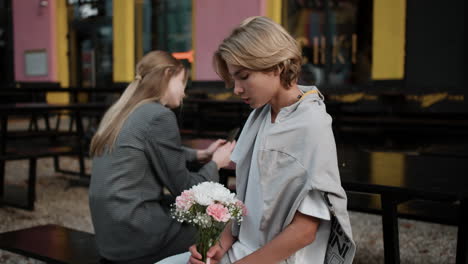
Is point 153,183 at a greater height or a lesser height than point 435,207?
greater

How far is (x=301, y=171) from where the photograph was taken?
4.42 feet

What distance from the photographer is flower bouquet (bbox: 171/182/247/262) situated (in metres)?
1.27

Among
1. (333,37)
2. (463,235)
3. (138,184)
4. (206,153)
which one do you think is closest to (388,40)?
(333,37)

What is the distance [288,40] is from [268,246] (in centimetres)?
57

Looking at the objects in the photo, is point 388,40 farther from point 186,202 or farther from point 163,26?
point 186,202

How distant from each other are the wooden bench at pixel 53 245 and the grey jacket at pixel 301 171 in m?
1.14

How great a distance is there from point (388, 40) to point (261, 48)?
711 centimetres

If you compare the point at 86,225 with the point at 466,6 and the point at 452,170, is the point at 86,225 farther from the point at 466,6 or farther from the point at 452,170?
the point at 466,6

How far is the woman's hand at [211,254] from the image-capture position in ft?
4.63

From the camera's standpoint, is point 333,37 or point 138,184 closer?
point 138,184

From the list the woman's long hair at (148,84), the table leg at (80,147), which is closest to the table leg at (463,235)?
the woman's long hair at (148,84)

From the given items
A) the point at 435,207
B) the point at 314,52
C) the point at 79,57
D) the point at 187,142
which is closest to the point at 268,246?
the point at 435,207

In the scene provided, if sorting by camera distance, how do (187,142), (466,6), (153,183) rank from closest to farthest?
(153,183), (187,142), (466,6)

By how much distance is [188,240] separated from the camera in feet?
7.31
